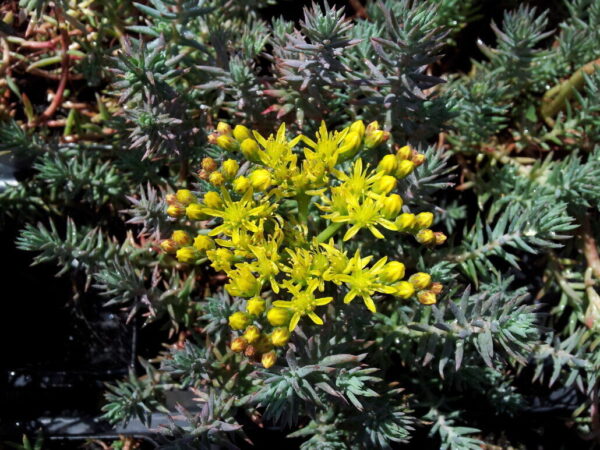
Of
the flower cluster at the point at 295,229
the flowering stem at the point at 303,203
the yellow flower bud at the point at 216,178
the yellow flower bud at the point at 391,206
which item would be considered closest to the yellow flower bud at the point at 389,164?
the flower cluster at the point at 295,229

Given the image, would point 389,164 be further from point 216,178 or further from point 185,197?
point 185,197

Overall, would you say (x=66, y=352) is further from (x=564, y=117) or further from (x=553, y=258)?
(x=564, y=117)

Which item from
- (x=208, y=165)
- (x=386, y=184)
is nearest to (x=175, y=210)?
(x=208, y=165)

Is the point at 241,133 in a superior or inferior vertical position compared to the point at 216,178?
superior

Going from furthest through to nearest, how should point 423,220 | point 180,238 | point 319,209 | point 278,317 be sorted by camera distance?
1. point 319,209
2. point 180,238
3. point 423,220
4. point 278,317

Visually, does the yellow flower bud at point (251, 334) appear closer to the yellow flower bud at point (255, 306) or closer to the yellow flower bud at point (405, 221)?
the yellow flower bud at point (255, 306)

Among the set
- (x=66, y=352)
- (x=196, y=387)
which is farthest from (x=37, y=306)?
(x=196, y=387)

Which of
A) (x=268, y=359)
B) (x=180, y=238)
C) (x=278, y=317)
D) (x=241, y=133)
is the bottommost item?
(x=268, y=359)
